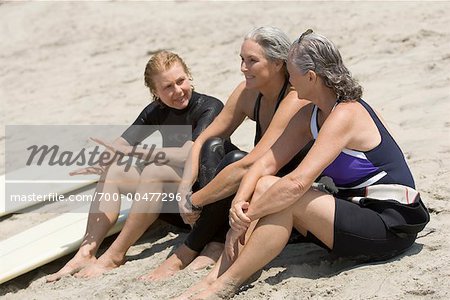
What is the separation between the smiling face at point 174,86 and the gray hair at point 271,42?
0.59 m

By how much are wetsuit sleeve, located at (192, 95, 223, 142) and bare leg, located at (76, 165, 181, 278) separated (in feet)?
0.83

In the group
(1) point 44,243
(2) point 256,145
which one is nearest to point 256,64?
(2) point 256,145

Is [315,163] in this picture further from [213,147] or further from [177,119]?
[177,119]

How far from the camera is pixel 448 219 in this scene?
11.9 ft

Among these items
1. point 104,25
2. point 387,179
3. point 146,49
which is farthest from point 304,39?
point 104,25

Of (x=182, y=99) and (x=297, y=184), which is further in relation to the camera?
(x=182, y=99)

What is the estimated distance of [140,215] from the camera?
3822 millimetres

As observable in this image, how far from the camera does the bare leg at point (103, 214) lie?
3975mm

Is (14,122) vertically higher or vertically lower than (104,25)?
lower

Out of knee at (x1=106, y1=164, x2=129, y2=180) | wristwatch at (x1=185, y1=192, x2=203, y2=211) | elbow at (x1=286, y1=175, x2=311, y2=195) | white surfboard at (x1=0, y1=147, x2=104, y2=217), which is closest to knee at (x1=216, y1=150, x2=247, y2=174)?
wristwatch at (x1=185, y1=192, x2=203, y2=211)

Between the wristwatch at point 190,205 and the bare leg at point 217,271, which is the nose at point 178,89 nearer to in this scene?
the wristwatch at point 190,205

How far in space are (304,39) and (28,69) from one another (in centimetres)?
538

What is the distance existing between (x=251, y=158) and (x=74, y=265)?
3.71 ft

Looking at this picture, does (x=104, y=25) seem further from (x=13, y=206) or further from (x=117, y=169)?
(x=117, y=169)
